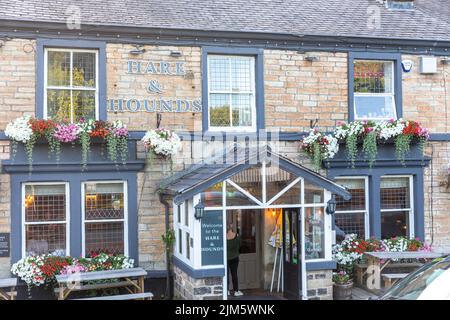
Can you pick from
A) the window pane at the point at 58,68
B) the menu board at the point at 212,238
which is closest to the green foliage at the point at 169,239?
the menu board at the point at 212,238

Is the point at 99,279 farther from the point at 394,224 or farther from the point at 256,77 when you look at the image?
the point at 394,224

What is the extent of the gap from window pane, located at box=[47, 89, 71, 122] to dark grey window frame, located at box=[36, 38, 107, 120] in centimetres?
23

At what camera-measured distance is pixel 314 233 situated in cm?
1102

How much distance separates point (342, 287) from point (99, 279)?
495 centimetres

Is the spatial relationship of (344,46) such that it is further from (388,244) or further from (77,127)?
(77,127)

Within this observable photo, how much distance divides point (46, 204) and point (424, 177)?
872cm

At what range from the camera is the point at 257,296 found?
11859 mm

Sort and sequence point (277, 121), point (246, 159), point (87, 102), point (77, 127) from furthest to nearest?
1. point (277, 121)
2. point (87, 102)
3. point (77, 127)
4. point (246, 159)

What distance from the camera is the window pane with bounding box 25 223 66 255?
36.9ft

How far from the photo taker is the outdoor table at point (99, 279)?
10.3 meters

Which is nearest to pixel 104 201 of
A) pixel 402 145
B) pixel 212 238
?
pixel 212 238

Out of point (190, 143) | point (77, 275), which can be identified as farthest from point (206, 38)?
point (77, 275)

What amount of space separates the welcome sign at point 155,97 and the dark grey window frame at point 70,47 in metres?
0.21

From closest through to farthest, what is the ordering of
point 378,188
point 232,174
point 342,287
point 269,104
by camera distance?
point 232,174 → point 342,287 → point 269,104 → point 378,188
